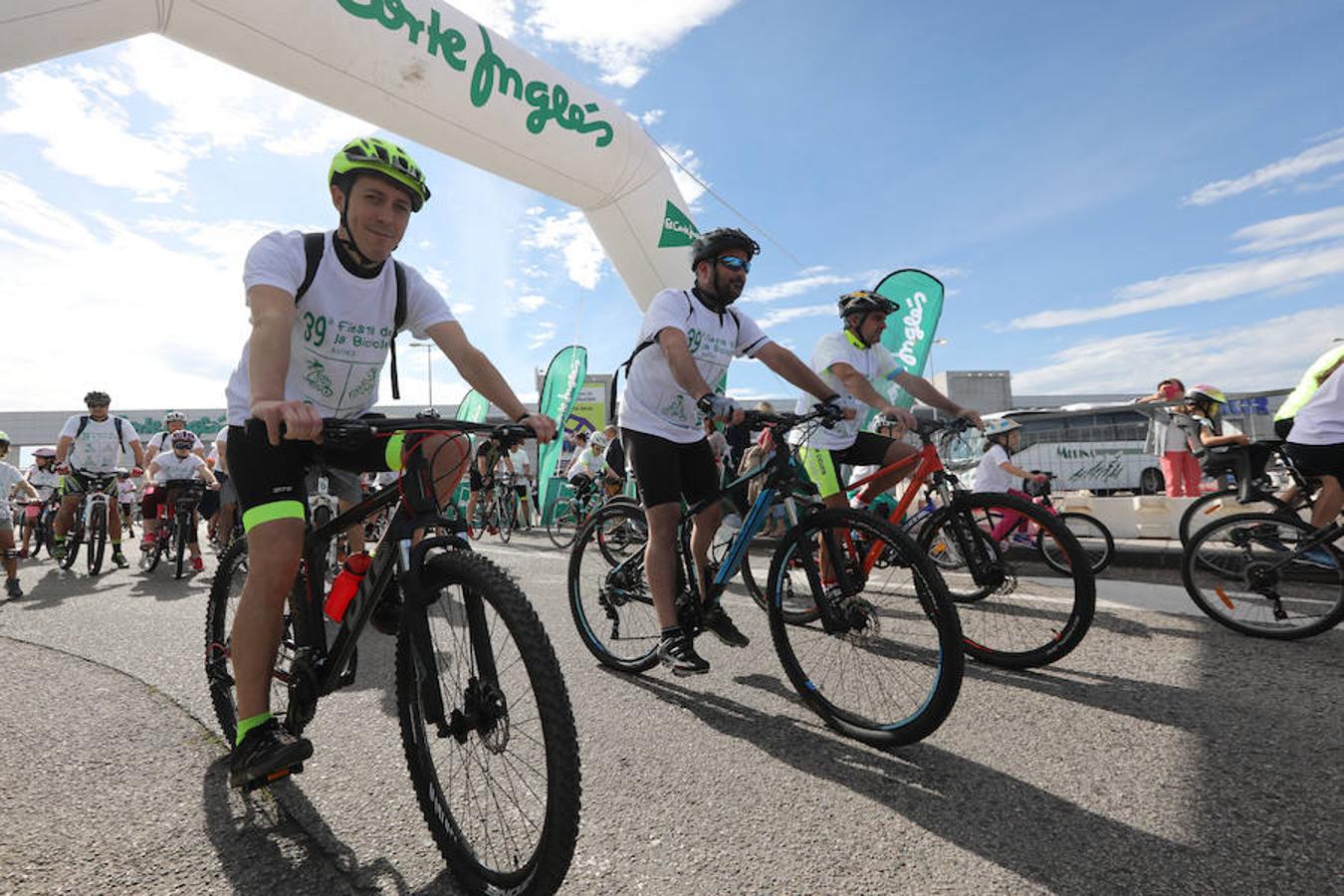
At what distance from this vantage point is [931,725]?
2363 millimetres

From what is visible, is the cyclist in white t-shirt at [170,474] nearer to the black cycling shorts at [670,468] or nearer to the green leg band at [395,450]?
the black cycling shorts at [670,468]

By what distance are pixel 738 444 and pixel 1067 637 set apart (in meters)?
5.42

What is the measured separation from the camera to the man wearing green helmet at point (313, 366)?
2.03 metres

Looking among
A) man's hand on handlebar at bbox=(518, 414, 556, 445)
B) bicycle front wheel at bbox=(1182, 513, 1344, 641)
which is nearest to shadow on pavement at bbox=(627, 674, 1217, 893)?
man's hand on handlebar at bbox=(518, 414, 556, 445)

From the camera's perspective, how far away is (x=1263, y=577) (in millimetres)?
3920

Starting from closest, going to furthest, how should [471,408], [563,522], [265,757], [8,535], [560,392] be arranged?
1. [265,757]
2. [8,535]
3. [563,522]
4. [560,392]
5. [471,408]

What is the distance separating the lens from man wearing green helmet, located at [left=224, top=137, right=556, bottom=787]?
2.03 meters

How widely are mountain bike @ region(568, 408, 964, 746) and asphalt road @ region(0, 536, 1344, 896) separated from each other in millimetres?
160

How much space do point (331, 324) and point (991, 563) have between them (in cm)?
328

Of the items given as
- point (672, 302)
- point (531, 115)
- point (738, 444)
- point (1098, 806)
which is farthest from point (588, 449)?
point (1098, 806)

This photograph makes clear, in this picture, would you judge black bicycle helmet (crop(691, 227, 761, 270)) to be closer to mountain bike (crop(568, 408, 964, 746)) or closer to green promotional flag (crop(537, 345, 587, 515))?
mountain bike (crop(568, 408, 964, 746))

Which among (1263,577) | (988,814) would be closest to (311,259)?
(988,814)

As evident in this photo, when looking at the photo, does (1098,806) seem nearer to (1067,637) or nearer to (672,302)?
(1067,637)

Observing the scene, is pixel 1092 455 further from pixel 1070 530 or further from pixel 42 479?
pixel 42 479
